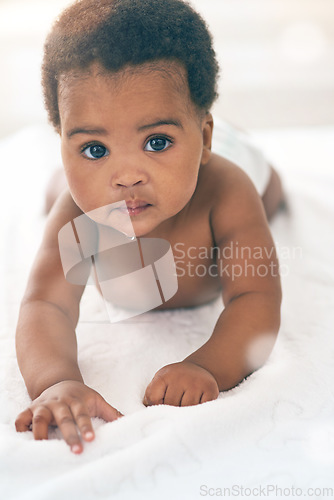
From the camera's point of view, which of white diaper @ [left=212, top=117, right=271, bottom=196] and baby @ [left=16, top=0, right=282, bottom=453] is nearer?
baby @ [left=16, top=0, right=282, bottom=453]

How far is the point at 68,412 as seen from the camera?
561 mm

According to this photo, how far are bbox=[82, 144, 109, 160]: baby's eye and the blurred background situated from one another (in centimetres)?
157

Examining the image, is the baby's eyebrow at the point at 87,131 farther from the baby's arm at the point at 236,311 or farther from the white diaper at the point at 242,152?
the white diaper at the point at 242,152

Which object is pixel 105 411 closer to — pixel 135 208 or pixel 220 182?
pixel 135 208

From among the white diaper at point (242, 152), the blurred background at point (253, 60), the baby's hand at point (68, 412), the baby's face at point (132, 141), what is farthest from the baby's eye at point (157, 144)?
the blurred background at point (253, 60)

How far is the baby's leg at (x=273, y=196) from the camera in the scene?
1132 mm

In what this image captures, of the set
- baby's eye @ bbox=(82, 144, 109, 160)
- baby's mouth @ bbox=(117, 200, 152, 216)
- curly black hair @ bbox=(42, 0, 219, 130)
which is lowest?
baby's mouth @ bbox=(117, 200, 152, 216)

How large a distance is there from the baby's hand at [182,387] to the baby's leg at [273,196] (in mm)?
573

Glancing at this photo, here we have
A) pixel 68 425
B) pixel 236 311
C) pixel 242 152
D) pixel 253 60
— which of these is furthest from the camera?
pixel 253 60

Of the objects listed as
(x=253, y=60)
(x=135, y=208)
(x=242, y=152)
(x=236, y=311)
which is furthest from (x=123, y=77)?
(x=253, y=60)

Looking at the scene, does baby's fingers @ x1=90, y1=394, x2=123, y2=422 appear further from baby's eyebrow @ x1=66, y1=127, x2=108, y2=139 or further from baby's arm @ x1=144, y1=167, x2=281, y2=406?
baby's eyebrow @ x1=66, y1=127, x2=108, y2=139

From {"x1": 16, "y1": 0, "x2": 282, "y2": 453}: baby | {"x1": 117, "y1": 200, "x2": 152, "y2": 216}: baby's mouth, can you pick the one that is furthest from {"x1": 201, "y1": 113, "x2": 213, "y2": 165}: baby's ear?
{"x1": 117, "y1": 200, "x2": 152, "y2": 216}: baby's mouth

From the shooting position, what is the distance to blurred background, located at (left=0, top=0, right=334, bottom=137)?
222cm

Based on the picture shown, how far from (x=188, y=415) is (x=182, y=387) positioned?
45 mm
